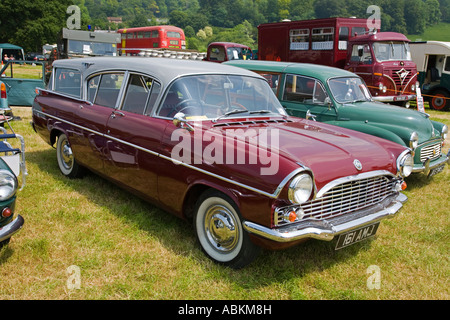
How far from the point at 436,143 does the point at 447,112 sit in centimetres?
908

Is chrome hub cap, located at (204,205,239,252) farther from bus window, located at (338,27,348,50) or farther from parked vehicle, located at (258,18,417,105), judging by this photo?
bus window, located at (338,27,348,50)

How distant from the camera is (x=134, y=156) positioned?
4109 millimetres

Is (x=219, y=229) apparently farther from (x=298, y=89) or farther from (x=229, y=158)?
(x=298, y=89)

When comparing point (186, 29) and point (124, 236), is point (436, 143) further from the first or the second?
point (186, 29)

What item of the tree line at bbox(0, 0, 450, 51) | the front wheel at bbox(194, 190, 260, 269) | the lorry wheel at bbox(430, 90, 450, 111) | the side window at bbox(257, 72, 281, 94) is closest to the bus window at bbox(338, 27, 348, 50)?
the lorry wheel at bbox(430, 90, 450, 111)

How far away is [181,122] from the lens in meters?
3.71

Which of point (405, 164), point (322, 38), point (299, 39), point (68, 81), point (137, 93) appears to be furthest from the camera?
point (299, 39)

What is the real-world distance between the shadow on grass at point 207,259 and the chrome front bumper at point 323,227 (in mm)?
522

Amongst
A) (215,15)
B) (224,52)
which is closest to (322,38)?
(224,52)

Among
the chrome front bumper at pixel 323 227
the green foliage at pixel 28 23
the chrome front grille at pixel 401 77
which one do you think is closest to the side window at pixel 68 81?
the chrome front bumper at pixel 323 227

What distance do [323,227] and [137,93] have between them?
2.46m

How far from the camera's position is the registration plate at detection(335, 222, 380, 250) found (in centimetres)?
325

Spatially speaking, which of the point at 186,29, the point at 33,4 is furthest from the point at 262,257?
the point at 186,29

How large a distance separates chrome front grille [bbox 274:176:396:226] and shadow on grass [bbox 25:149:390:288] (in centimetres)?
55
